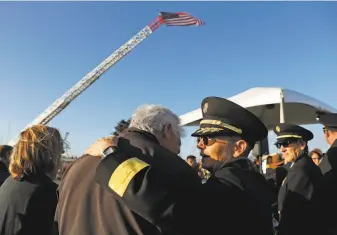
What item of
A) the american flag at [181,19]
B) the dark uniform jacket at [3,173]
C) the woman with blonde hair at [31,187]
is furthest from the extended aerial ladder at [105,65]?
the woman with blonde hair at [31,187]

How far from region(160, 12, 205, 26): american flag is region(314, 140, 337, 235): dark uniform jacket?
34119mm

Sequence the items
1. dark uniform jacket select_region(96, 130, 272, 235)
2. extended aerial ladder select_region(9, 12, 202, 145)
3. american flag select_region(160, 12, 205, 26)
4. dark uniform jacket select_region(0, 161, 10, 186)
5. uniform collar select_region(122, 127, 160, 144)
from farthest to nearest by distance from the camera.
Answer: extended aerial ladder select_region(9, 12, 202, 145) < american flag select_region(160, 12, 205, 26) < dark uniform jacket select_region(0, 161, 10, 186) < uniform collar select_region(122, 127, 160, 144) < dark uniform jacket select_region(96, 130, 272, 235)

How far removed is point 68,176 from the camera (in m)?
1.89

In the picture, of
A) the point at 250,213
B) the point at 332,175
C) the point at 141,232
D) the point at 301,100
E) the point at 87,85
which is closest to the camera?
the point at 141,232

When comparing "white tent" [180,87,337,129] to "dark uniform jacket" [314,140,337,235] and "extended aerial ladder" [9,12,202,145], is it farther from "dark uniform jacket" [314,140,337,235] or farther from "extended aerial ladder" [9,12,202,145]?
"extended aerial ladder" [9,12,202,145]

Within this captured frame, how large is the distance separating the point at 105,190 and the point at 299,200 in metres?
2.41

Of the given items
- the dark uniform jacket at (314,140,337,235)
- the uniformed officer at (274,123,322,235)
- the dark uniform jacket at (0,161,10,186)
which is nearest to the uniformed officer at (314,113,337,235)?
the dark uniform jacket at (314,140,337,235)

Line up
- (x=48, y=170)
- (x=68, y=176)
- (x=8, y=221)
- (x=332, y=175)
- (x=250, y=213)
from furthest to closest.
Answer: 1. (x=332, y=175)
2. (x=48, y=170)
3. (x=8, y=221)
4. (x=68, y=176)
5. (x=250, y=213)

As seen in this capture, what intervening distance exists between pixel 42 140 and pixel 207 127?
1.41 m

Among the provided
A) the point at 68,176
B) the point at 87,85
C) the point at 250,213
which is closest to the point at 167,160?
the point at 250,213

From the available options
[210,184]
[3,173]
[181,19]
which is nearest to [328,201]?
[210,184]

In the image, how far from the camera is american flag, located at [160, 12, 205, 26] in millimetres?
35825

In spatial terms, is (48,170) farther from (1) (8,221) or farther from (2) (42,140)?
(1) (8,221)

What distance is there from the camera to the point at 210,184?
165 centimetres
